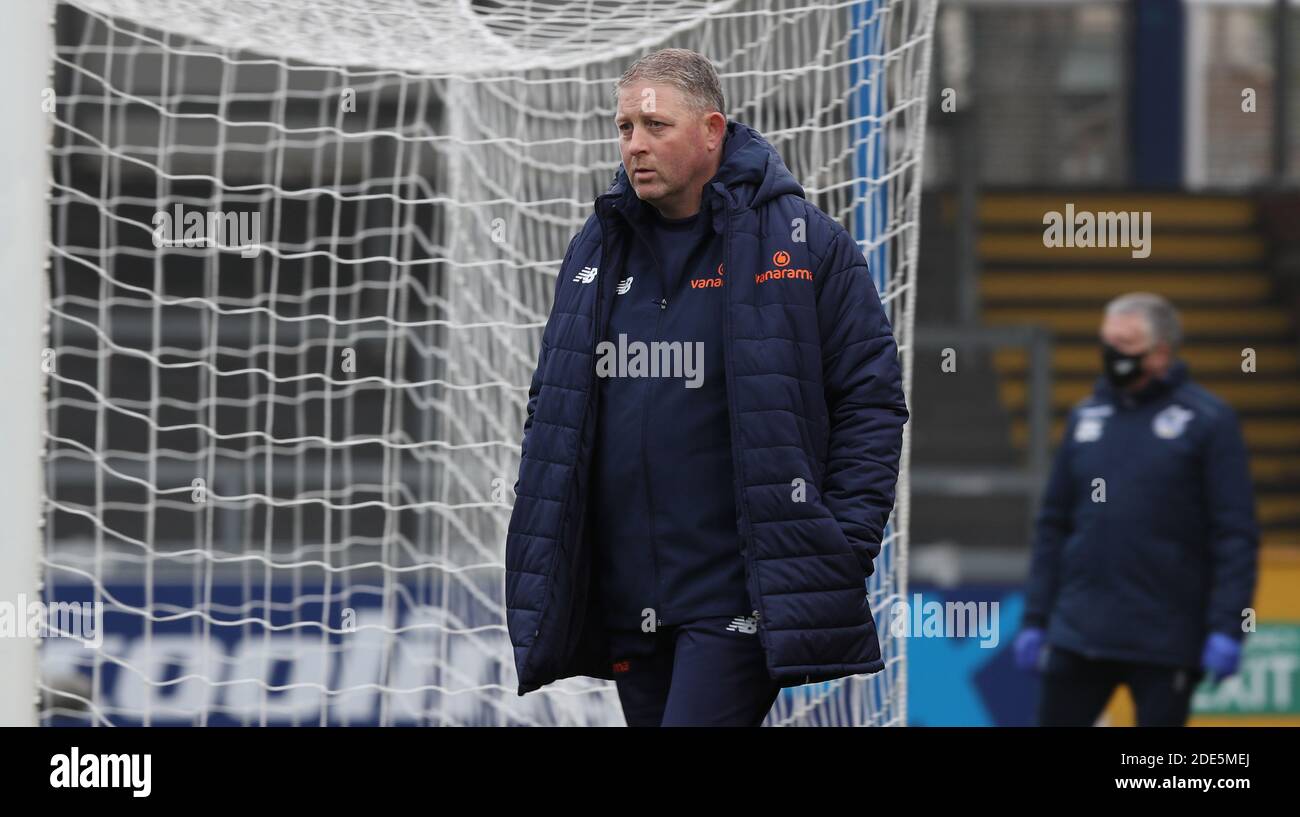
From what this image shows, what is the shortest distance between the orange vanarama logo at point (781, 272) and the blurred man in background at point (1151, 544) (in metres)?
2.14

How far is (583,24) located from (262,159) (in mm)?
4630

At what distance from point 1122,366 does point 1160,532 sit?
46 cm

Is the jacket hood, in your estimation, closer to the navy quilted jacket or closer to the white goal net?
the navy quilted jacket

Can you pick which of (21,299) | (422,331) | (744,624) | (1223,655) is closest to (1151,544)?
(1223,655)

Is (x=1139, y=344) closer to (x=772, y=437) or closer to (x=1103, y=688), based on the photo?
(x=1103, y=688)

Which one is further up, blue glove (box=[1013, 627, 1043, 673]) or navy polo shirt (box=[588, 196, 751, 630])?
navy polo shirt (box=[588, 196, 751, 630])

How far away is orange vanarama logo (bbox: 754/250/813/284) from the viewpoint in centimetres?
261

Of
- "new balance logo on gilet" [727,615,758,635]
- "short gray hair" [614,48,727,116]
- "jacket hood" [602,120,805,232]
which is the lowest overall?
"new balance logo on gilet" [727,615,758,635]

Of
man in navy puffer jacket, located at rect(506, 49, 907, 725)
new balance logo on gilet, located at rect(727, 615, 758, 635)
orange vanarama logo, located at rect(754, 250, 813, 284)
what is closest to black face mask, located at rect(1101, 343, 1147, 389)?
man in navy puffer jacket, located at rect(506, 49, 907, 725)

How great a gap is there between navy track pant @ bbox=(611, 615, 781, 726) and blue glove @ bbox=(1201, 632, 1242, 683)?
210cm

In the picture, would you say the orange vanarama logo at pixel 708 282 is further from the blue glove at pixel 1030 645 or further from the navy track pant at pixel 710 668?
the blue glove at pixel 1030 645

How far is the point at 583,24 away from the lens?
14.9 feet

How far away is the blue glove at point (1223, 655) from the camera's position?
4.33 m

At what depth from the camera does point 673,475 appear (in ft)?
8.55
